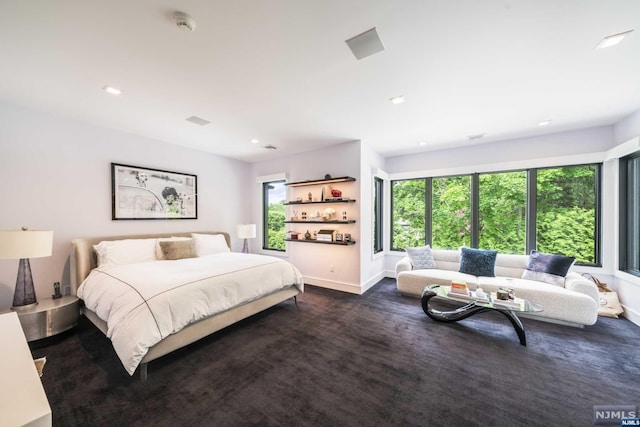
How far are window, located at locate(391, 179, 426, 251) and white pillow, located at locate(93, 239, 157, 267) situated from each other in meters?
4.48

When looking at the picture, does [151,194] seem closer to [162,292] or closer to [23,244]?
[23,244]

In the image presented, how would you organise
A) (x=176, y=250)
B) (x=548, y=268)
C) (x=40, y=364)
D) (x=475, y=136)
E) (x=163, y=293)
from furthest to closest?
(x=475, y=136)
(x=176, y=250)
(x=548, y=268)
(x=163, y=293)
(x=40, y=364)

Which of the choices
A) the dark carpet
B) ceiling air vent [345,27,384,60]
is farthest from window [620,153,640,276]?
ceiling air vent [345,27,384,60]

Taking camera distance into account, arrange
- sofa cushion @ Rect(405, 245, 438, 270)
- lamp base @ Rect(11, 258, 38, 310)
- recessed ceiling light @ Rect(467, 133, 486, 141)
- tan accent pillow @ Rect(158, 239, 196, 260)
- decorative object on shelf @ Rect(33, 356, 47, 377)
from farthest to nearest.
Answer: sofa cushion @ Rect(405, 245, 438, 270)
recessed ceiling light @ Rect(467, 133, 486, 141)
tan accent pillow @ Rect(158, 239, 196, 260)
lamp base @ Rect(11, 258, 38, 310)
decorative object on shelf @ Rect(33, 356, 47, 377)

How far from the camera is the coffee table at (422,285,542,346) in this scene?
2.54m

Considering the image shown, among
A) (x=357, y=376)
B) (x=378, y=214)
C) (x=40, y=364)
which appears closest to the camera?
(x=40, y=364)

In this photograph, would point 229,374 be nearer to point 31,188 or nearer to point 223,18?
point 223,18

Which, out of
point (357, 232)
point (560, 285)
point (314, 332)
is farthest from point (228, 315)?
point (560, 285)

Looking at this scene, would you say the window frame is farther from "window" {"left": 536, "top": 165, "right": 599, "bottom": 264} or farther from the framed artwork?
the framed artwork

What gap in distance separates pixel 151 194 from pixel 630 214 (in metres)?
7.09

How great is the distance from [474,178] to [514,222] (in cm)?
100

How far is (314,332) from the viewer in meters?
2.78

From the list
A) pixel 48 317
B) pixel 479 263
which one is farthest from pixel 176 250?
pixel 479 263

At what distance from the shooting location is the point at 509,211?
4.21m
